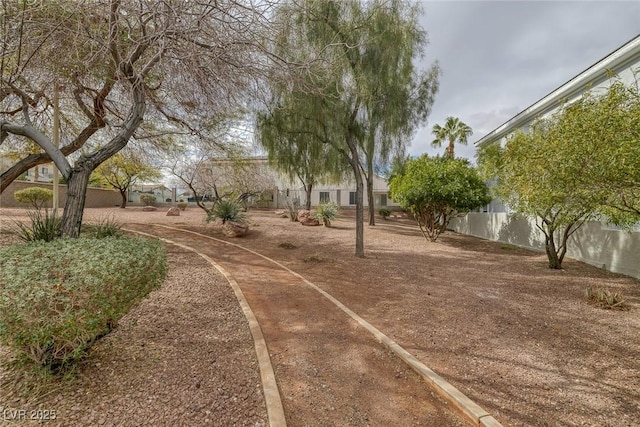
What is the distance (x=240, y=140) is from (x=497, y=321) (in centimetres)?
859

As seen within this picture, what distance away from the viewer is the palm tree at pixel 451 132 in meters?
22.8

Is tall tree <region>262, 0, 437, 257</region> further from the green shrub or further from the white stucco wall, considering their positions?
the white stucco wall

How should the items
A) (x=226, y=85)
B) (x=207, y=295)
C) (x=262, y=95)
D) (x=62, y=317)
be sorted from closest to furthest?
(x=62, y=317) → (x=207, y=295) → (x=226, y=85) → (x=262, y=95)

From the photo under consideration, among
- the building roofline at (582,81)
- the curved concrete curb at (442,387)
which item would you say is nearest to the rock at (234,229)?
the curved concrete curb at (442,387)

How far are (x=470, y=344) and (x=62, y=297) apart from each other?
12.7 ft

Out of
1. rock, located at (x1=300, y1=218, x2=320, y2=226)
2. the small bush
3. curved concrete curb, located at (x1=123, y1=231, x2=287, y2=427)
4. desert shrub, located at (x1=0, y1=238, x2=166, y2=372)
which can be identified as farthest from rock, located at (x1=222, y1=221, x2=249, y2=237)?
the small bush

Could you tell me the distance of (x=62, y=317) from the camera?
1979 mm

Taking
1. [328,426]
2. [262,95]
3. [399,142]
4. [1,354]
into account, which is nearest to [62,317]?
[1,354]

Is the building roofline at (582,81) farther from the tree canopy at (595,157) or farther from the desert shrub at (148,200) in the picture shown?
the desert shrub at (148,200)

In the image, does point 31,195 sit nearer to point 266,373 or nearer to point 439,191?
point 266,373

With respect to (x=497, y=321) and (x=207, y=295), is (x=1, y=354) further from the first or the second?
(x=497, y=321)

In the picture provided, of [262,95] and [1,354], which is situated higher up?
[262,95]

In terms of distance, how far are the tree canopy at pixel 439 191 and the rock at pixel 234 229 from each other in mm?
6359

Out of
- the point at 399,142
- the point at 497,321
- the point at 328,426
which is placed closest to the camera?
the point at 328,426
